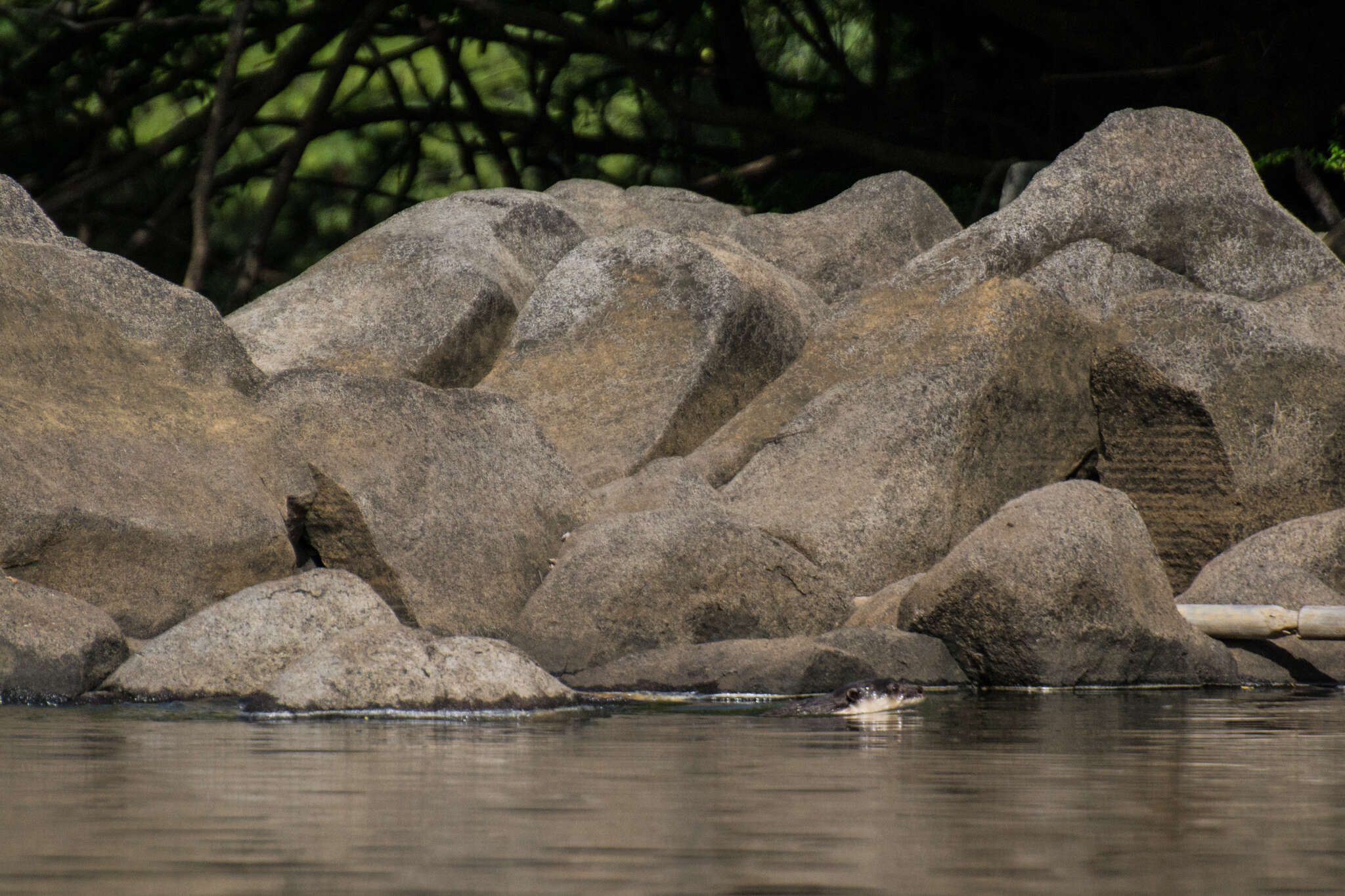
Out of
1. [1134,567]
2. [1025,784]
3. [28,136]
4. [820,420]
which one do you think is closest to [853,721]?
[1025,784]

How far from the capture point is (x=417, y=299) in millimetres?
11172

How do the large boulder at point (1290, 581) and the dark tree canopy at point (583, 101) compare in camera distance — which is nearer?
the large boulder at point (1290, 581)

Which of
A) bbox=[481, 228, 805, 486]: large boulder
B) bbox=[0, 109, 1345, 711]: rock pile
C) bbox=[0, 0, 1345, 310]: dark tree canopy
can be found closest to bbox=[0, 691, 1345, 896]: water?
bbox=[0, 109, 1345, 711]: rock pile

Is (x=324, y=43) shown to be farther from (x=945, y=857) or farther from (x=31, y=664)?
(x=945, y=857)

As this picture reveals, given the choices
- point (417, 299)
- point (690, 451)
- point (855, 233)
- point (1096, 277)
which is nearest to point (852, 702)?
point (690, 451)

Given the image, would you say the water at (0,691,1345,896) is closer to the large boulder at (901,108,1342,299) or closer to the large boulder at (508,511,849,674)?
the large boulder at (508,511,849,674)

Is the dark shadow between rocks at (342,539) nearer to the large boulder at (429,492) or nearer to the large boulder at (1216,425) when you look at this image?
the large boulder at (429,492)

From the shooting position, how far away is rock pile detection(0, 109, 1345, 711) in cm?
688

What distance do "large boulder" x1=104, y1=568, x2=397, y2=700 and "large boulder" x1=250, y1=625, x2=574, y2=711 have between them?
30cm

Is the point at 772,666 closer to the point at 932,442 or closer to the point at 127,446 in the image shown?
the point at 932,442

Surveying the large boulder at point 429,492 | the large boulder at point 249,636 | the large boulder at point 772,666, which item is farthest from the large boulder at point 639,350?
the large boulder at point 249,636

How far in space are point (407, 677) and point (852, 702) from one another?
1502 millimetres

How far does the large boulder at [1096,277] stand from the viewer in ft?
34.4

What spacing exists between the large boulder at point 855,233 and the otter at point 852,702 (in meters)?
6.44
